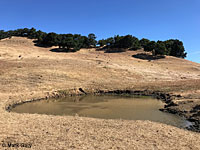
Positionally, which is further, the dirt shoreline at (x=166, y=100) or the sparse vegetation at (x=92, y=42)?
the sparse vegetation at (x=92, y=42)

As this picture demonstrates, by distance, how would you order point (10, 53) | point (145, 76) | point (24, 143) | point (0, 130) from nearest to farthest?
point (24, 143), point (0, 130), point (145, 76), point (10, 53)

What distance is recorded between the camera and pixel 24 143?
8438mm

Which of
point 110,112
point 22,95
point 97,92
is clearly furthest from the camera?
point 97,92

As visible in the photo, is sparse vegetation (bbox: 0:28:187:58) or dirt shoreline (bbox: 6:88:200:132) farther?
sparse vegetation (bbox: 0:28:187:58)

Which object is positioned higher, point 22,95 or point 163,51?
point 163,51

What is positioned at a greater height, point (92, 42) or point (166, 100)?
point (92, 42)

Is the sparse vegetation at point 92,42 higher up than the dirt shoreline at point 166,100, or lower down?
higher up

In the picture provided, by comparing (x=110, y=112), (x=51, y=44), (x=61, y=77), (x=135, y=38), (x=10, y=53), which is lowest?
(x=110, y=112)

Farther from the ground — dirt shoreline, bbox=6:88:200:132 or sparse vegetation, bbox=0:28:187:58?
sparse vegetation, bbox=0:28:187:58

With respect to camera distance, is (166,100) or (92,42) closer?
(166,100)

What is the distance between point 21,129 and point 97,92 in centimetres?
1741

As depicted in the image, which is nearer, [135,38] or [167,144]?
[167,144]

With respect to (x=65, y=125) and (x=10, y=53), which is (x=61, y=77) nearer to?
(x=65, y=125)

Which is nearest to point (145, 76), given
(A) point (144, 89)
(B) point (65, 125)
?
(A) point (144, 89)
